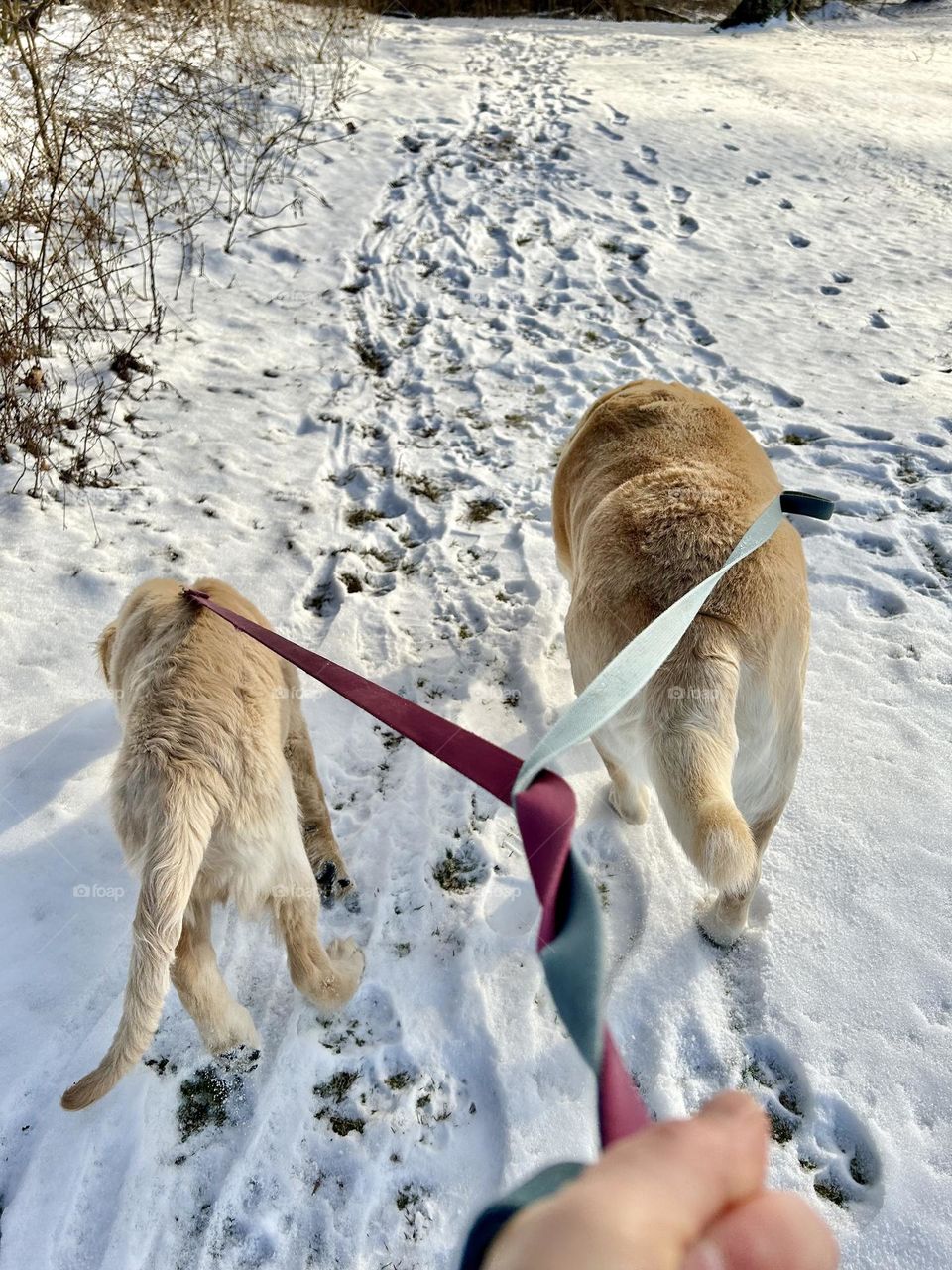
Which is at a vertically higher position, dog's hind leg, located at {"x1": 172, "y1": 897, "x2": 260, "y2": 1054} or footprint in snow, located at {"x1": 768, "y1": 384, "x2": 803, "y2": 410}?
footprint in snow, located at {"x1": 768, "y1": 384, "x2": 803, "y2": 410}

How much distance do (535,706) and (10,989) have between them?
6.28 feet

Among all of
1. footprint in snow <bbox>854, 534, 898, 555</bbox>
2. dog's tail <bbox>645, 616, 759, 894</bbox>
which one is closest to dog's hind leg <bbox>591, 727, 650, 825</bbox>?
dog's tail <bbox>645, 616, 759, 894</bbox>

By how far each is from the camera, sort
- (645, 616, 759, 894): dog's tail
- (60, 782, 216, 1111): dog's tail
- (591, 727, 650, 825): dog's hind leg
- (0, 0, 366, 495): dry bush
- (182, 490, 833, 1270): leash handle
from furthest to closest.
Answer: (0, 0, 366, 495): dry bush < (591, 727, 650, 825): dog's hind leg < (60, 782, 216, 1111): dog's tail < (645, 616, 759, 894): dog's tail < (182, 490, 833, 1270): leash handle

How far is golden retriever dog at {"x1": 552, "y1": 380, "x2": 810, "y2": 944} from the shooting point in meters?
1.54

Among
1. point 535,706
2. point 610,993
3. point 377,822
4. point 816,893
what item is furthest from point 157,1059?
point 816,893

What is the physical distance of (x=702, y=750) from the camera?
1541 mm

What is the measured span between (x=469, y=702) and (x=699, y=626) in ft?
4.65

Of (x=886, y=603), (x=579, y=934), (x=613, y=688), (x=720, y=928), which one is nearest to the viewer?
(x=579, y=934)

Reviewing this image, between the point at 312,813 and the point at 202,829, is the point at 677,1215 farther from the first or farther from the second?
the point at 312,813

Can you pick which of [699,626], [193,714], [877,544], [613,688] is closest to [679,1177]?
[613,688]

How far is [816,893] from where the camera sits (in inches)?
89.2

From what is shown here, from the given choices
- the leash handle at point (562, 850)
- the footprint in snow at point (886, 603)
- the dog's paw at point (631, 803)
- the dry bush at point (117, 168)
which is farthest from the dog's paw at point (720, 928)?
the dry bush at point (117, 168)

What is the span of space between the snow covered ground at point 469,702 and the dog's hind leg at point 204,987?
6.2 inches

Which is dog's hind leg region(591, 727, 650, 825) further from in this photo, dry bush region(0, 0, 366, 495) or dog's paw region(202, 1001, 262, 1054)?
dry bush region(0, 0, 366, 495)
